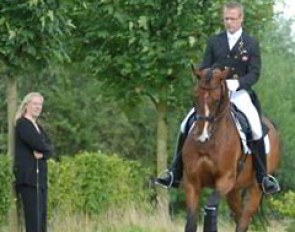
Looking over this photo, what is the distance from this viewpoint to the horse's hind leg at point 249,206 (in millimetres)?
12438

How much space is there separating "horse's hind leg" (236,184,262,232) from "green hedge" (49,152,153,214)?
2794mm

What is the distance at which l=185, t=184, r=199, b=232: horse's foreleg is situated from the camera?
35.1ft

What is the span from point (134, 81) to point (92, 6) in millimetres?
1552

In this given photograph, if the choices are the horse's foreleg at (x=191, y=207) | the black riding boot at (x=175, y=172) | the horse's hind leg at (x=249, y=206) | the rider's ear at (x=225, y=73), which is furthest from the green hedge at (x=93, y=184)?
the rider's ear at (x=225, y=73)

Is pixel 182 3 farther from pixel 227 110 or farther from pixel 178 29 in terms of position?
pixel 227 110

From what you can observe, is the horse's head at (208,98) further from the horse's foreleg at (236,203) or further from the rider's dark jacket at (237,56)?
the horse's foreleg at (236,203)

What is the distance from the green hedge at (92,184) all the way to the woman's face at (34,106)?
203cm

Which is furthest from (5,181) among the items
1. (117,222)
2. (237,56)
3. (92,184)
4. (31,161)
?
(117,222)

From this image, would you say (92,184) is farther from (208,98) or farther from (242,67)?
(208,98)

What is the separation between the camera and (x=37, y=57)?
11.7 meters

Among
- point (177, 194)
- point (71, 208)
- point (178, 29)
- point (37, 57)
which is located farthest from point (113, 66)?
point (177, 194)

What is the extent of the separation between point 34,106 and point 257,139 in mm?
2833

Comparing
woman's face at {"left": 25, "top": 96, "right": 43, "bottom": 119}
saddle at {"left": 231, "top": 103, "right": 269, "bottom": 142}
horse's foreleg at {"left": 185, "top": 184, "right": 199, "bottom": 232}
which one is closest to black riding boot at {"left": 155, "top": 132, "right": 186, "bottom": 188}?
horse's foreleg at {"left": 185, "top": 184, "right": 199, "bottom": 232}

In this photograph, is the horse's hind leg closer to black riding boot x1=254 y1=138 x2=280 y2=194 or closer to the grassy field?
black riding boot x1=254 y1=138 x2=280 y2=194
